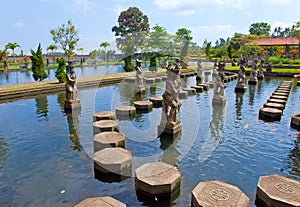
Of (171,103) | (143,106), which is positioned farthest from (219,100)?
(171,103)

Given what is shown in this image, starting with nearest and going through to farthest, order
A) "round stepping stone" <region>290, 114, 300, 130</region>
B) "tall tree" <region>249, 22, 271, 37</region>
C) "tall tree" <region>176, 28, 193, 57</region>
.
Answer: "round stepping stone" <region>290, 114, 300, 130</region> → "tall tree" <region>176, 28, 193, 57</region> → "tall tree" <region>249, 22, 271, 37</region>

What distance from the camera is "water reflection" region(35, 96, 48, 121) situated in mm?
12102

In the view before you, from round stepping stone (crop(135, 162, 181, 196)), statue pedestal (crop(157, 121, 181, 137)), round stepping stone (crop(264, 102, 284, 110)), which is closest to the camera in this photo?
round stepping stone (crop(135, 162, 181, 196))

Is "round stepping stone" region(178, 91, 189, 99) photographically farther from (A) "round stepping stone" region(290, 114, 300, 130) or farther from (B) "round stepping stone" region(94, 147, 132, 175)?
(B) "round stepping stone" region(94, 147, 132, 175)

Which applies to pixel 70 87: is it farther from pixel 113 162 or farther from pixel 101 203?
pixel 101 203

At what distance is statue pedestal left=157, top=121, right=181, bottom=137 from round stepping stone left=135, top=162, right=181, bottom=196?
3073mm

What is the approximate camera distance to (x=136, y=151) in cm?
820

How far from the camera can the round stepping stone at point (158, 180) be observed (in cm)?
551

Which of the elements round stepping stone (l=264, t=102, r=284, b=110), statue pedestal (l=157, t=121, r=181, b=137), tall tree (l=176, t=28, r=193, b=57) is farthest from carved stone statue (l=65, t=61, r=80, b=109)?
tall tree (l=176, t=28, r=193, b=57)

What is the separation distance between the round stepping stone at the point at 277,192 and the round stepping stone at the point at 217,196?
0.54 meters

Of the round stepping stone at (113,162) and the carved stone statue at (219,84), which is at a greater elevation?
the carved stone statue at (219,84)

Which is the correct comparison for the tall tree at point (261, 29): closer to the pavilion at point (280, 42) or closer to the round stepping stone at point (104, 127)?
the pavilion at point (280, 42)

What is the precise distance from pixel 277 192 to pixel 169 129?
15.7 ft

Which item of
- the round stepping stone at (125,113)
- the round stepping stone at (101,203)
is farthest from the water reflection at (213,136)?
the round stepping stone at (125,113)
